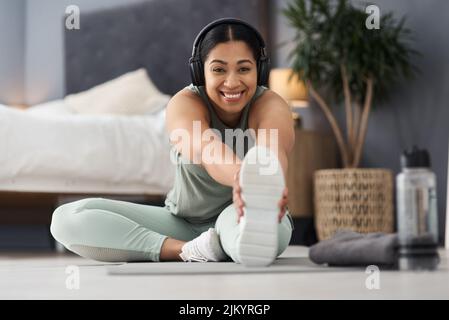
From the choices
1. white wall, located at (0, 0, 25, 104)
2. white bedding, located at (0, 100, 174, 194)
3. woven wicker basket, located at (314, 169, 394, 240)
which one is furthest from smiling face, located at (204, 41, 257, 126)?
white wall, located at (0, 0, 25, 104)

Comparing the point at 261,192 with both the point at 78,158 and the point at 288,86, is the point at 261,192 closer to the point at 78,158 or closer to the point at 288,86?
the point at 78,158

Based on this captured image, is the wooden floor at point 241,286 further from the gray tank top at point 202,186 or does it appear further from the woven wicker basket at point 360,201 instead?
the woven wicker basket at point 360,201

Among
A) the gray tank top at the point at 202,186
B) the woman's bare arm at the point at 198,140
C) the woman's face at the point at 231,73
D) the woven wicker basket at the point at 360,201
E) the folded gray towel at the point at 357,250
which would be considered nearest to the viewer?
the folded gray towel at the point at 357,250

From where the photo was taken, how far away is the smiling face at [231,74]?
5.47ft

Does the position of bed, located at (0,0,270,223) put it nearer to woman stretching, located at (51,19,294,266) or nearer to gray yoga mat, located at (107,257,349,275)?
woman stretching, located at (51,19,294,266)

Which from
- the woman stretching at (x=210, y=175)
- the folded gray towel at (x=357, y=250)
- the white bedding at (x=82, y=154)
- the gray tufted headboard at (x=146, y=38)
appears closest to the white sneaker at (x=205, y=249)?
the woman stretching at (x=210, y=175)

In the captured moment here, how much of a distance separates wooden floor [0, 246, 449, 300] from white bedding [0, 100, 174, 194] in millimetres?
1619

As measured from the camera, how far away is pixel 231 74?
1.66 metres

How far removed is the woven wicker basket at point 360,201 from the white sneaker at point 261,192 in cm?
250

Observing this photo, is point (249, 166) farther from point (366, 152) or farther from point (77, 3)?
point (77, 3)

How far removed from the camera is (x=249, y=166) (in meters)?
1.32

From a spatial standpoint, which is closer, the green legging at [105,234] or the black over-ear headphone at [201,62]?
the black over-ear headphone at [201,62]

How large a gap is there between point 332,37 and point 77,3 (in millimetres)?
1999

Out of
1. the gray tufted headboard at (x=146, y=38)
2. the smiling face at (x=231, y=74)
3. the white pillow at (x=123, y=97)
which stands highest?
the gray tufted headboard at (x=146, y=38)
